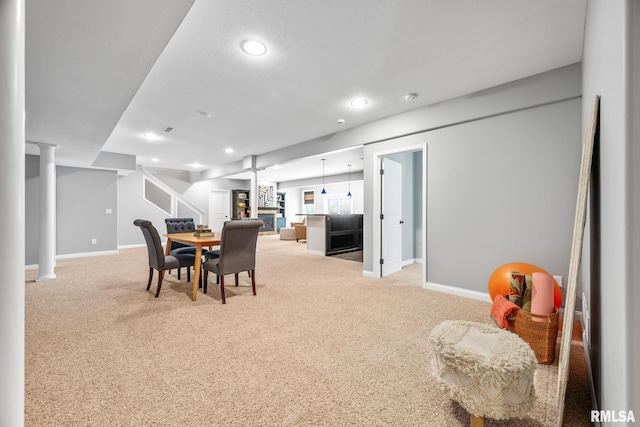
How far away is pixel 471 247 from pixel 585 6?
7.83 ft

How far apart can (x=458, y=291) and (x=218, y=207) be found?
9.93 meters

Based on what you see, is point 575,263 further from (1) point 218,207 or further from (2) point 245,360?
(1) point 218,207

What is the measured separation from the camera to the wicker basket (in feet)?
6.22

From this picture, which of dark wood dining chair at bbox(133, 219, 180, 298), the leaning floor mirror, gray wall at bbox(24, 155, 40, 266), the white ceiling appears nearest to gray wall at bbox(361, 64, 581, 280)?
the white ceiling

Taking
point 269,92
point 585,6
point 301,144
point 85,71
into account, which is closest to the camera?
point 585,6

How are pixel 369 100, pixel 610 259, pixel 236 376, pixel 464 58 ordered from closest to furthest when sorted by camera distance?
pixel 610 259, pixel 236 376, pixel 464 58, pixel 369 100

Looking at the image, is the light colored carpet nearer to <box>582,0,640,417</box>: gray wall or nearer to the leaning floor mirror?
the leaning floor mirror

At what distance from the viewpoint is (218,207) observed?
37.1 ft

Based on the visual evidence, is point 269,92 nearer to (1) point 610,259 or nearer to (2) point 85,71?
(2) point 85,71

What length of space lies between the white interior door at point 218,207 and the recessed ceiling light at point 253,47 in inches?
368

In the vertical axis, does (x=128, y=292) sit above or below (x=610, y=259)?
below

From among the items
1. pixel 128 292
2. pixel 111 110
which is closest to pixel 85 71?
pixel 111 110

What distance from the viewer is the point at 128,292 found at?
3592mm

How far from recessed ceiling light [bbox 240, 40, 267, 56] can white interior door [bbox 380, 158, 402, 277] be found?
8.63 feet
